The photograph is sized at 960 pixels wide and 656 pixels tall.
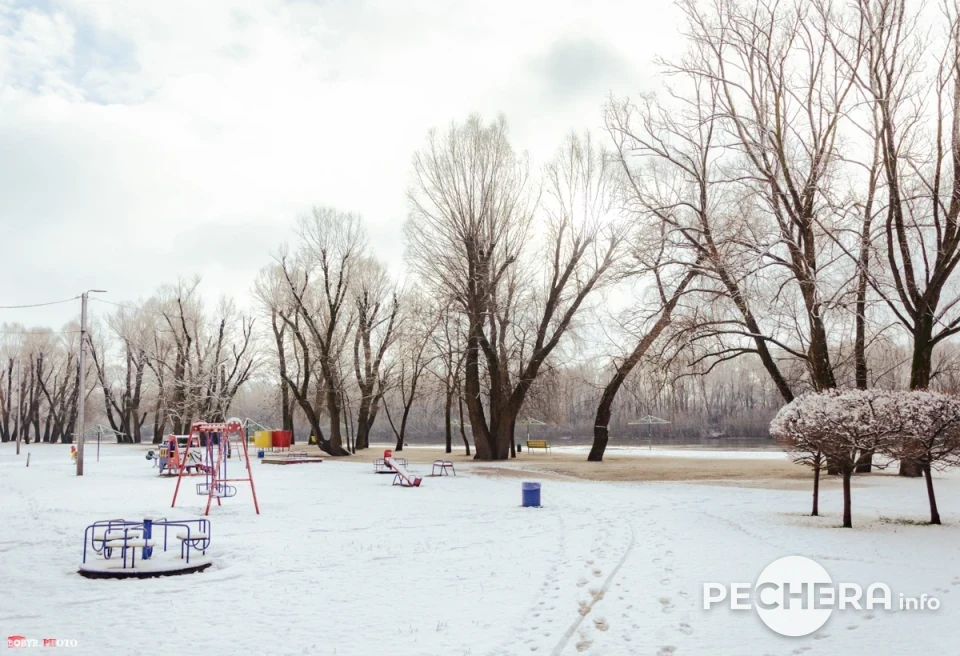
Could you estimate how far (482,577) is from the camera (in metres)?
8.73

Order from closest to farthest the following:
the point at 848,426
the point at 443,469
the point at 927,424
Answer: the point at 927,424 → the point at 848,426 → the point at 443,469

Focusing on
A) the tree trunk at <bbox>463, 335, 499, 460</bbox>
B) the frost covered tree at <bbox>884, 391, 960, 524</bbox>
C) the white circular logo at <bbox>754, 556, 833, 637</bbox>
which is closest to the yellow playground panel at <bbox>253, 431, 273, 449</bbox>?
the tree trunk at <bbox>463, 335, 499, 460</bbox>

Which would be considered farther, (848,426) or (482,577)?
(848,426)

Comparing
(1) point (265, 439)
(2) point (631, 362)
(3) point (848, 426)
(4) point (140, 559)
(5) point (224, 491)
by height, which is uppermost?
(2) point (631, 362)

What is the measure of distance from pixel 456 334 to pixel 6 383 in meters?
61.8

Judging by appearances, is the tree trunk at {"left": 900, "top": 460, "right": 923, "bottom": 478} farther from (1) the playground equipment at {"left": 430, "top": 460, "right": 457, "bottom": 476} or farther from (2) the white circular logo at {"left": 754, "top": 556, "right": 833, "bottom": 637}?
(1) the playground equipment at {"left": 430, "top": 460, "right": 457, "bottom": 476}

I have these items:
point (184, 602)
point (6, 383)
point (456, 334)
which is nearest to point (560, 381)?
Result: point (456, 334)

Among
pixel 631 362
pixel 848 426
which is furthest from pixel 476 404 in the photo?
pixel 848 426

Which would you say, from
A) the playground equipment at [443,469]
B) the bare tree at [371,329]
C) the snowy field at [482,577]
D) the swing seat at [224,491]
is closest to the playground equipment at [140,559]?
the snowy field at [482,577]

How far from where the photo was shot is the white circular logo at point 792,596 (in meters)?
6.61

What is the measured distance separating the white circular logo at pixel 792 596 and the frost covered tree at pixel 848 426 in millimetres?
3212

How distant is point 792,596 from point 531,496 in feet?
27.7

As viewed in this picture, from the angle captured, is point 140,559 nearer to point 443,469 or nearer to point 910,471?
point 443,469

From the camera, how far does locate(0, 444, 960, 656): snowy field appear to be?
6.26 m
